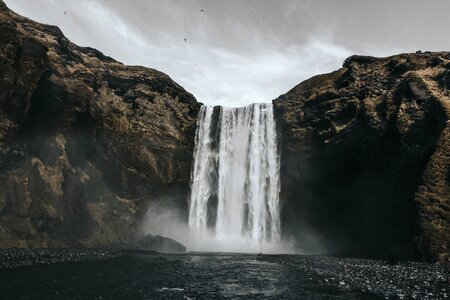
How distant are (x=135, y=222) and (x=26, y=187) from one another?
16832 mm

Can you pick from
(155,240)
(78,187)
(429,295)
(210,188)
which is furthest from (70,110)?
(429,295)

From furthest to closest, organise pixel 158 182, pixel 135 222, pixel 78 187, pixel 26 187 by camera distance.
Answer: pixel 158 182, pixel 135 222, pixel 78 187, pixel 26 187

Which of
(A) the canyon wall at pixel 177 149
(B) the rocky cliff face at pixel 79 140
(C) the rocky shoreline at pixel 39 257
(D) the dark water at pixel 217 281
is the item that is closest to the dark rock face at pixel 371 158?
(A) the canyon wall at pixel 177 149

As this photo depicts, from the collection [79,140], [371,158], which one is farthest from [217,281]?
[79,140]

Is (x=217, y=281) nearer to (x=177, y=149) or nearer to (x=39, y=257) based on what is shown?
(x=39, y=257)

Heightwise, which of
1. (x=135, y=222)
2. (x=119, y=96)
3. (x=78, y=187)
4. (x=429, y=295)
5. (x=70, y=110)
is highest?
(x=119, y=96)

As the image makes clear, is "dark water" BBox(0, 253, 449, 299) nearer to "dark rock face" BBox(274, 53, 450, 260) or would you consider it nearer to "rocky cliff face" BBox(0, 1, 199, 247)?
"dark rock face" BBox(274, 53, 450, 260)

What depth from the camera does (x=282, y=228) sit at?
192ft

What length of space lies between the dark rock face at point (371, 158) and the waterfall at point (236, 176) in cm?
257

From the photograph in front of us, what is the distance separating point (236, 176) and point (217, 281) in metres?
38.2

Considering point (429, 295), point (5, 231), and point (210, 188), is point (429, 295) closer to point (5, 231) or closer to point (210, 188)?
point (5, 231)

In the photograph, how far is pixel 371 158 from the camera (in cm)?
4862

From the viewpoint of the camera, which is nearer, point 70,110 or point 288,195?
point 70,110

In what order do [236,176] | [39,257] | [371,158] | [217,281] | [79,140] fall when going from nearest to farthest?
[217,281], [39,257], [371,158], [79,140], [236,176]
